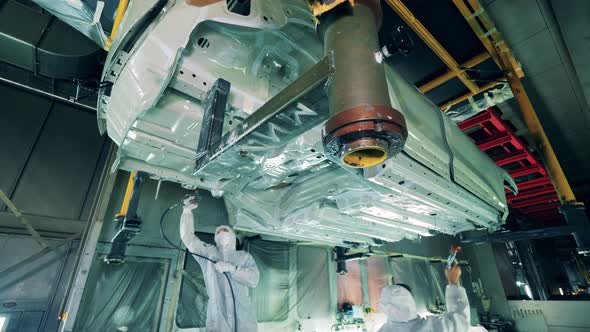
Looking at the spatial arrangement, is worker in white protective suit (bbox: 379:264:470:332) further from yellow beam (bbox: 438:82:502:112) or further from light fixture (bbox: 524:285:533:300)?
light fixture (bbox: 524:285:533:300)

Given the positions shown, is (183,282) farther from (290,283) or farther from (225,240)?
(290,283)

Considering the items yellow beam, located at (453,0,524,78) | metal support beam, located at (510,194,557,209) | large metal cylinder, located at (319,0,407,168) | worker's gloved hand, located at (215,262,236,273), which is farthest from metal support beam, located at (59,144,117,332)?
metal support beam, located at (510,194,557,209)

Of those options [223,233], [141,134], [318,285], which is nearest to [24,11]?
[141,134]

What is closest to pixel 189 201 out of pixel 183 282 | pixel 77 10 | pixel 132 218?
pixel 132 218

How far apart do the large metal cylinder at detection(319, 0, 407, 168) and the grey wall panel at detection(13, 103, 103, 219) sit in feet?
11.9

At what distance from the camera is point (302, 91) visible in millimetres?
803

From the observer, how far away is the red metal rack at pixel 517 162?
105 inches

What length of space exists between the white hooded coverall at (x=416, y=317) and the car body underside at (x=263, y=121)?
673 mm

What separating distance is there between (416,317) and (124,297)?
2.81 metres

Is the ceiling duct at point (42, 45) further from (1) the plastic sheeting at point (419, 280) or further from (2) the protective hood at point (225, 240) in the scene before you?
(1) the plastic sheeting at point (419, 280)

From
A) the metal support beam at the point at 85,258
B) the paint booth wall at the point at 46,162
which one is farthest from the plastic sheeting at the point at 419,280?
the paint booth wall at the point at 46,162

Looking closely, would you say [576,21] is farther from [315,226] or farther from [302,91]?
[315,226]

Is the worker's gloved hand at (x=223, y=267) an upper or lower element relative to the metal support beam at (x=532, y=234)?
lower

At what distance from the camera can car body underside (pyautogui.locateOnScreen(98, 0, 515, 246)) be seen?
1.04 metres
